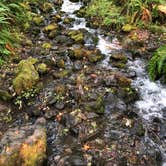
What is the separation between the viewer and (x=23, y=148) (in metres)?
4.62

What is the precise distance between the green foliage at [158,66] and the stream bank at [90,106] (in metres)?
0.26

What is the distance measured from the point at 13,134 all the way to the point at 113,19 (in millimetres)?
6617

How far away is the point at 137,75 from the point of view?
754cm

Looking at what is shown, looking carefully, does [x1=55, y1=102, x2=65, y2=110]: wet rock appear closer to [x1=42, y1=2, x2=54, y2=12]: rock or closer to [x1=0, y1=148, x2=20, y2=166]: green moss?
[x1=0, y1=148, x2=20, y2=166]: green moss

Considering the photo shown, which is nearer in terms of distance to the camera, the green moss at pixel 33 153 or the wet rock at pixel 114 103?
the green moss at pixel 33 153

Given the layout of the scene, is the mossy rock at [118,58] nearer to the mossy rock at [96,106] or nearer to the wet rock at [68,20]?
the mossy rock at [96,106]

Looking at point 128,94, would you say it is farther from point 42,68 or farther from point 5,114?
point 5,114

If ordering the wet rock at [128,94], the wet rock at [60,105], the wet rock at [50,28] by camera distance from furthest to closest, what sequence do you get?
the wet rock at [50,28]
the wet rock at [128,94]
the wet rock at [60,105]

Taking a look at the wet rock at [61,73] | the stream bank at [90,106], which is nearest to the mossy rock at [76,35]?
the stream bank at [90,106]

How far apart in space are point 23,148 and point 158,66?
3607mm

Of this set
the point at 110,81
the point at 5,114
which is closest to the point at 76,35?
the point at 110,81

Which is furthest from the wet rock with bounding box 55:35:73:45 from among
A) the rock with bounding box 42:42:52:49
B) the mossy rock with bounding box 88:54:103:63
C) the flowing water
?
the mossy rock with bounding box 88:54:103:63

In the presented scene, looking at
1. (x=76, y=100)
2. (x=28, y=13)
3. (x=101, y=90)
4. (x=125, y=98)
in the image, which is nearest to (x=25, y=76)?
(x=76, y=100)

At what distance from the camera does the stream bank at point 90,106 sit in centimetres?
515
